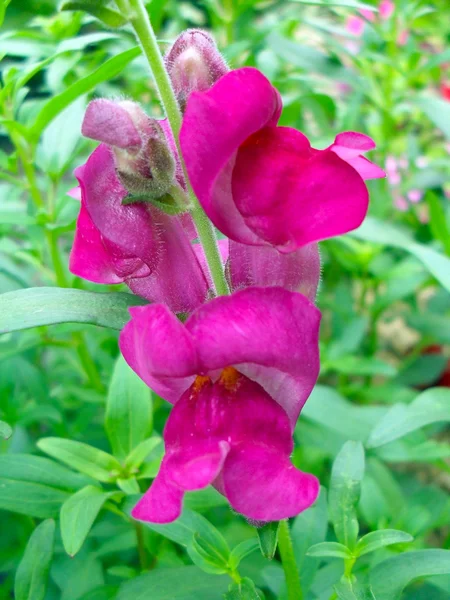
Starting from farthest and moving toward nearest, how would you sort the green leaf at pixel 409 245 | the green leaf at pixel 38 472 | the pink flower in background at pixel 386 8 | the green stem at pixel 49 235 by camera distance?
the pink flower in background at pixel 386 8 → the green stem at pixel 49 235 → the green leaf at pixel 409 245 → the green leaf at pixel 38 472

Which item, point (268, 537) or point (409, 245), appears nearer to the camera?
point (268, 537)

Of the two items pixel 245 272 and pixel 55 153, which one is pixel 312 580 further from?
pixel 55 153

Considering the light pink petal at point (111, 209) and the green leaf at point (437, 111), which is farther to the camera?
the green leaf at point (437, 111)

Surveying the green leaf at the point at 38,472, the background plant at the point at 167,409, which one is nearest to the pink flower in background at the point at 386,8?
the background plant at the point at 167,409

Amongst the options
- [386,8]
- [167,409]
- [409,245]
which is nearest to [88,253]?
[409,245]

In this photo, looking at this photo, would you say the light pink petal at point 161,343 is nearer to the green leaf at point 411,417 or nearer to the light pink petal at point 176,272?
the light pink petal at point 176,272

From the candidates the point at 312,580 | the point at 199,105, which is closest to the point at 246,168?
the point at 199,105

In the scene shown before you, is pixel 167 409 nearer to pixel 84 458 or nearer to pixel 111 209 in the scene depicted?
pixel 84 458
